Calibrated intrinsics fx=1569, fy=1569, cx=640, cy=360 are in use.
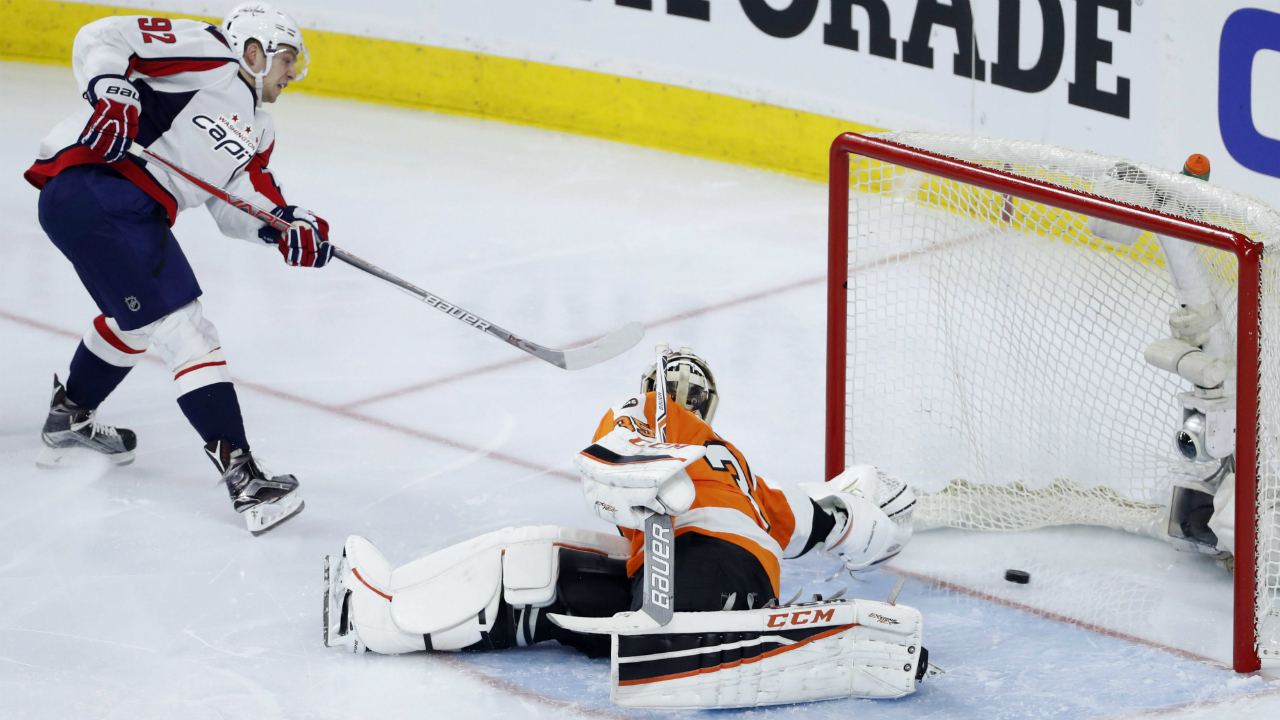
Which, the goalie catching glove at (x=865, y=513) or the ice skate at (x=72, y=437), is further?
the ice skate at (x=72, y=437)

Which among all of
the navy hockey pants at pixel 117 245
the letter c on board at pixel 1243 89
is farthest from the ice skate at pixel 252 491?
the letter c on board at pixel 1243 89

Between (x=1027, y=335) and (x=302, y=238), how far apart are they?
1.69m

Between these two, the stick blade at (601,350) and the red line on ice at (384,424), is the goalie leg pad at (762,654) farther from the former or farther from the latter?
the stick blade at (601,350)

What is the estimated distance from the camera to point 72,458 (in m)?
3.75

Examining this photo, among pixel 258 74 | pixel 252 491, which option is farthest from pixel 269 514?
pixel 258 74

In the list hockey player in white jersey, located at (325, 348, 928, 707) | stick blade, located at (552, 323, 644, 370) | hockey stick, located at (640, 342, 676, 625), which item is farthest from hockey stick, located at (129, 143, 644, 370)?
hockey stick, located at (640, 342, 676, 625)

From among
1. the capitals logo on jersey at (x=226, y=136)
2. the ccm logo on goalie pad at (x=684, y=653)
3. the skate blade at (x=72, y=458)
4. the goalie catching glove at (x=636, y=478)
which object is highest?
the capitals logo on jersey at (x=226, y=136)

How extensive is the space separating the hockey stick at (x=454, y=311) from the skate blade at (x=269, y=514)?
0.56 meters

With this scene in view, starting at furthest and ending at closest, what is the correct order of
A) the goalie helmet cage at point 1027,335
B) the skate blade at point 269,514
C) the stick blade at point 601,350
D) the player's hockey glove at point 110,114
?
1. the stick blade at point 601,350
2. the skate blade at point 269,514
3. the player's hockey glove at point 110,114
4. the goalie helmet cage at point 1027,335

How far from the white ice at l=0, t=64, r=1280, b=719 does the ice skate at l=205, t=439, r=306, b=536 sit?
4cm

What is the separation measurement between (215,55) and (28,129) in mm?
3834

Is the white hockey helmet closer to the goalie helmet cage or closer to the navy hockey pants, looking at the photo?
the navy hockey pants

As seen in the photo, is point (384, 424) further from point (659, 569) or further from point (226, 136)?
point (659, 569)

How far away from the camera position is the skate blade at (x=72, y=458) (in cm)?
374
